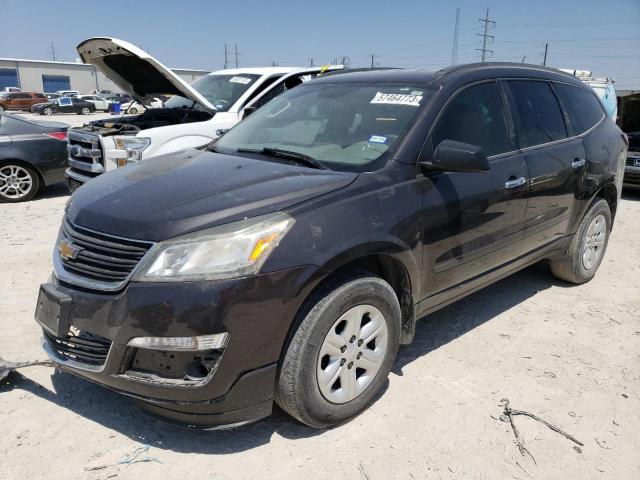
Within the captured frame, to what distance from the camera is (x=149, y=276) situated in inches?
88.1

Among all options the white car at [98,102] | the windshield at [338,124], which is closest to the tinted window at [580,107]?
the windshield at [338,124]

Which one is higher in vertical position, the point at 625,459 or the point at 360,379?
the point at 360,379

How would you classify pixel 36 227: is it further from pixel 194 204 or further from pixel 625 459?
pixel 625 459

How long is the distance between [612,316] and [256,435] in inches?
121

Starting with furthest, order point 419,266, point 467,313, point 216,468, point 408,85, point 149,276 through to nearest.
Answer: point 467,313 → point 408,85 → point 419,266 → point 216,468 → point 149,276

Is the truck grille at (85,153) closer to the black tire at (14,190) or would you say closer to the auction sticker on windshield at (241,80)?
the black tire at (14,190)

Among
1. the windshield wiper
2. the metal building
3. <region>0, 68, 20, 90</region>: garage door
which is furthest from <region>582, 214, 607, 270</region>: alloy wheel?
<region>0, 68, 20, 90</region>: garage door

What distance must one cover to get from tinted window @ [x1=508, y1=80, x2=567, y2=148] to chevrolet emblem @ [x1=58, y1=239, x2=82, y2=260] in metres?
2.93

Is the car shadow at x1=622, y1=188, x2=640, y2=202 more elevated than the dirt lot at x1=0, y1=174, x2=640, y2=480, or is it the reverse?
the dirt lot at x1=0, y1=174, x2=640, y2=480

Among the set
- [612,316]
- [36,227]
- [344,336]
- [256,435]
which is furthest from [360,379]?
[36,227]

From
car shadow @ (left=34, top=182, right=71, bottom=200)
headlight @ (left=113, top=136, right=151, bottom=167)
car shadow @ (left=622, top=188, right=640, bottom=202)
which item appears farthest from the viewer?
car shadow @ (left=622, top=188, right=640, bottom=202)

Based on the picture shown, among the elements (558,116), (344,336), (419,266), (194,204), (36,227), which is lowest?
(36,227)

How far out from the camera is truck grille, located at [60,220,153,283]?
2.31 meters

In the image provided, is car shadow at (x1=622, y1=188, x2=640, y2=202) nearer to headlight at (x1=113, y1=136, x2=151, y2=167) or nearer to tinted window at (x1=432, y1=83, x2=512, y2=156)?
tinted window at (x1=432, y1=83, x2=512, y2=156)
